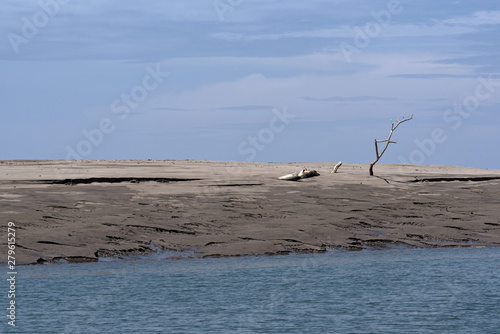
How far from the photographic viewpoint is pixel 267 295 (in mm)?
19750

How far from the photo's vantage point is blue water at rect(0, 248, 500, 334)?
54.1 feet

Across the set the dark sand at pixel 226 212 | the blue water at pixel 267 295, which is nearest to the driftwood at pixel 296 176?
the dark sand at pixel 226 212

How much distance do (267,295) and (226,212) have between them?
977cm

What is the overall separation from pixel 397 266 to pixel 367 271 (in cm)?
155

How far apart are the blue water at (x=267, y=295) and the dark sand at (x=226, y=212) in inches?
61.5

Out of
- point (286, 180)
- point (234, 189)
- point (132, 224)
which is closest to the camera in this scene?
point (132, 224)

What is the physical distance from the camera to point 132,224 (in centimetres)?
2684

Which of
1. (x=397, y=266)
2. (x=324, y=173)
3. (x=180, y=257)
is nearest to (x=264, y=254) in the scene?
(x=180, y=257)

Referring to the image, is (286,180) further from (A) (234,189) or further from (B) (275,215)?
(B) (275,215)

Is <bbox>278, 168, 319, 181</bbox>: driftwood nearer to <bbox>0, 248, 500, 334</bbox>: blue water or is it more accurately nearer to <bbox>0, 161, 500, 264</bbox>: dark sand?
<bbox>0, 161, 500, 264</bbox>: dark sand

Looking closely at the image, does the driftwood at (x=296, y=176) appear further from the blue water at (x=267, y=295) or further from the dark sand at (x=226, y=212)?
the blue water at (x=267, y=295)

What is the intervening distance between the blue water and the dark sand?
1563mm

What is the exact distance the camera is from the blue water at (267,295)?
16.5m

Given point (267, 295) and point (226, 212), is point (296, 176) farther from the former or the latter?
point (267, 295)
